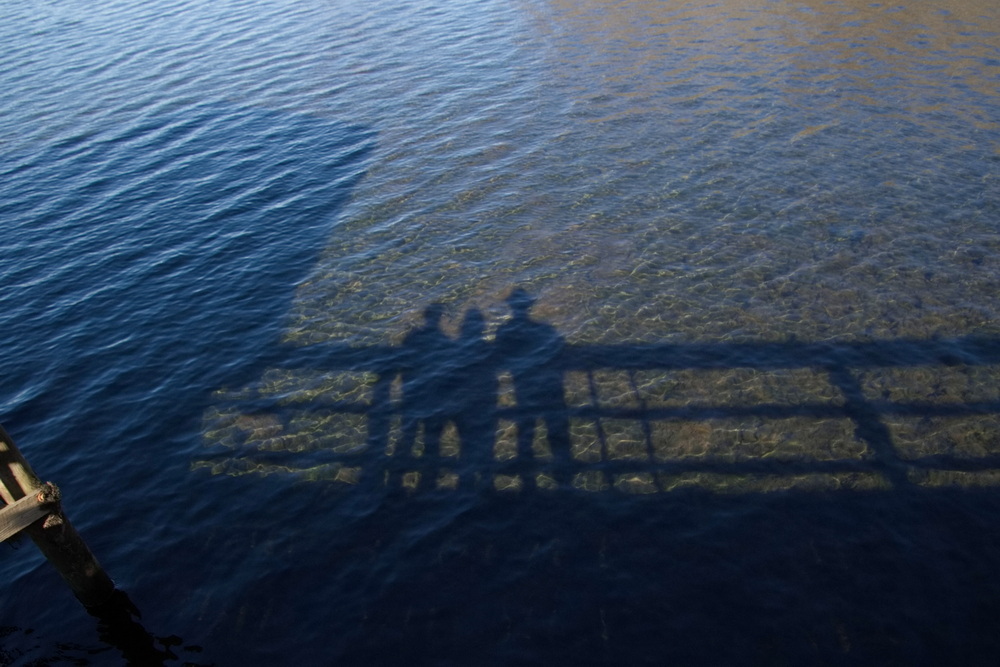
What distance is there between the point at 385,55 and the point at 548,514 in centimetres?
3319

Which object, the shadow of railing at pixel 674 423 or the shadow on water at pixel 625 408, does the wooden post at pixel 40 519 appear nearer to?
the shadow of railing at pixel 674 423

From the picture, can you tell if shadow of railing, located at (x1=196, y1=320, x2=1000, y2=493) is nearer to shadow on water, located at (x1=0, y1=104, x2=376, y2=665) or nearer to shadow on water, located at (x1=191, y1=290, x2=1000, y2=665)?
shadow on water, located at (x1=191, y1=290, x2=1000, y2=665)

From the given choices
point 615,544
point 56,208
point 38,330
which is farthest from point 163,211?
point 615,544

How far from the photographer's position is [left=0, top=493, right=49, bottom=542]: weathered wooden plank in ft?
36.2

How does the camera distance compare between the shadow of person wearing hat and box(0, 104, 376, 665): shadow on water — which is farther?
the shadow of person wearing hat

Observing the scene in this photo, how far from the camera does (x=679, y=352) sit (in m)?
17.6

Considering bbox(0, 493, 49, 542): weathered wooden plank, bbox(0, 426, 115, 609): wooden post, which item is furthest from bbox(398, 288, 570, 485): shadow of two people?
bbox(0, 493, 49, 542): weathered wooden plank

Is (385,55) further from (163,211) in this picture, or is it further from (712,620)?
(712,620)

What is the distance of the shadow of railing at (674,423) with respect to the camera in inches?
569

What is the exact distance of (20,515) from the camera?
1119 cm

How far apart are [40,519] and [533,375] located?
979 centimetres

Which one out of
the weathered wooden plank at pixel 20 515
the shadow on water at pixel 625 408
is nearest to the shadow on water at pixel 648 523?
the shadow on water at pixel 625 408

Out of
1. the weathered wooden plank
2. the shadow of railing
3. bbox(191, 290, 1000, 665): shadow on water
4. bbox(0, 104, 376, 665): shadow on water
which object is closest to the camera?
the weathered wooden plank

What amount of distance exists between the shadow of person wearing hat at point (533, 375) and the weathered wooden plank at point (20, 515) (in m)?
8.08
